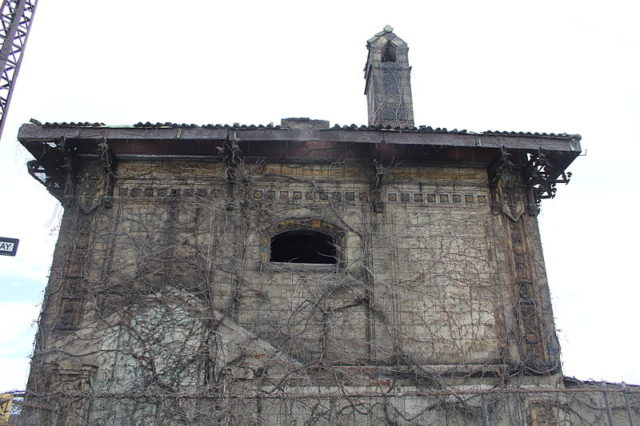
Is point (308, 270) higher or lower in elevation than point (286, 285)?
higher

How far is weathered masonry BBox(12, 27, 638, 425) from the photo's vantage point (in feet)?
32.5

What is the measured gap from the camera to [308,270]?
36.6 ft

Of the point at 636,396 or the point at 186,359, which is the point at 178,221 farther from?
the point at 636,396

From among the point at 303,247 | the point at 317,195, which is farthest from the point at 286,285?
the point at 303,247

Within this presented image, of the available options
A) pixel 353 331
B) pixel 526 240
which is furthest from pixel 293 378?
pixel 526 240

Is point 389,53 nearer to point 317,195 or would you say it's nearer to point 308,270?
point 317,195

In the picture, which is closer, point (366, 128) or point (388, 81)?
point (366, 128)

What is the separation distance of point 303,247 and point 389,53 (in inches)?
273

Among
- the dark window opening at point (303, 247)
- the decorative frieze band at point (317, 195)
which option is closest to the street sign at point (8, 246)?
the decorative frieze band at point (317, 195)

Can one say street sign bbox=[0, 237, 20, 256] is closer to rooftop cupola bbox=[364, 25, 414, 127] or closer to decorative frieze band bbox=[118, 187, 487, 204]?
decorative frieze band bbox=[118, 187, 487, 204]

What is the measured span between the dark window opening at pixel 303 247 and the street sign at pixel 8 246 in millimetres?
4832

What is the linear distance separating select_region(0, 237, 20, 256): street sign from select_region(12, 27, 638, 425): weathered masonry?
1087 millimetres

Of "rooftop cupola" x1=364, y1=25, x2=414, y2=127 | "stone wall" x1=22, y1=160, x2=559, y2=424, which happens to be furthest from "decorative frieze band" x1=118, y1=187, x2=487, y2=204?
"rooftop cupola" x1=364, y1=25, x2=414, y2=127

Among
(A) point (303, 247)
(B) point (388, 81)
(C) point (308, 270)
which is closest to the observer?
(C) point (308, 270)
